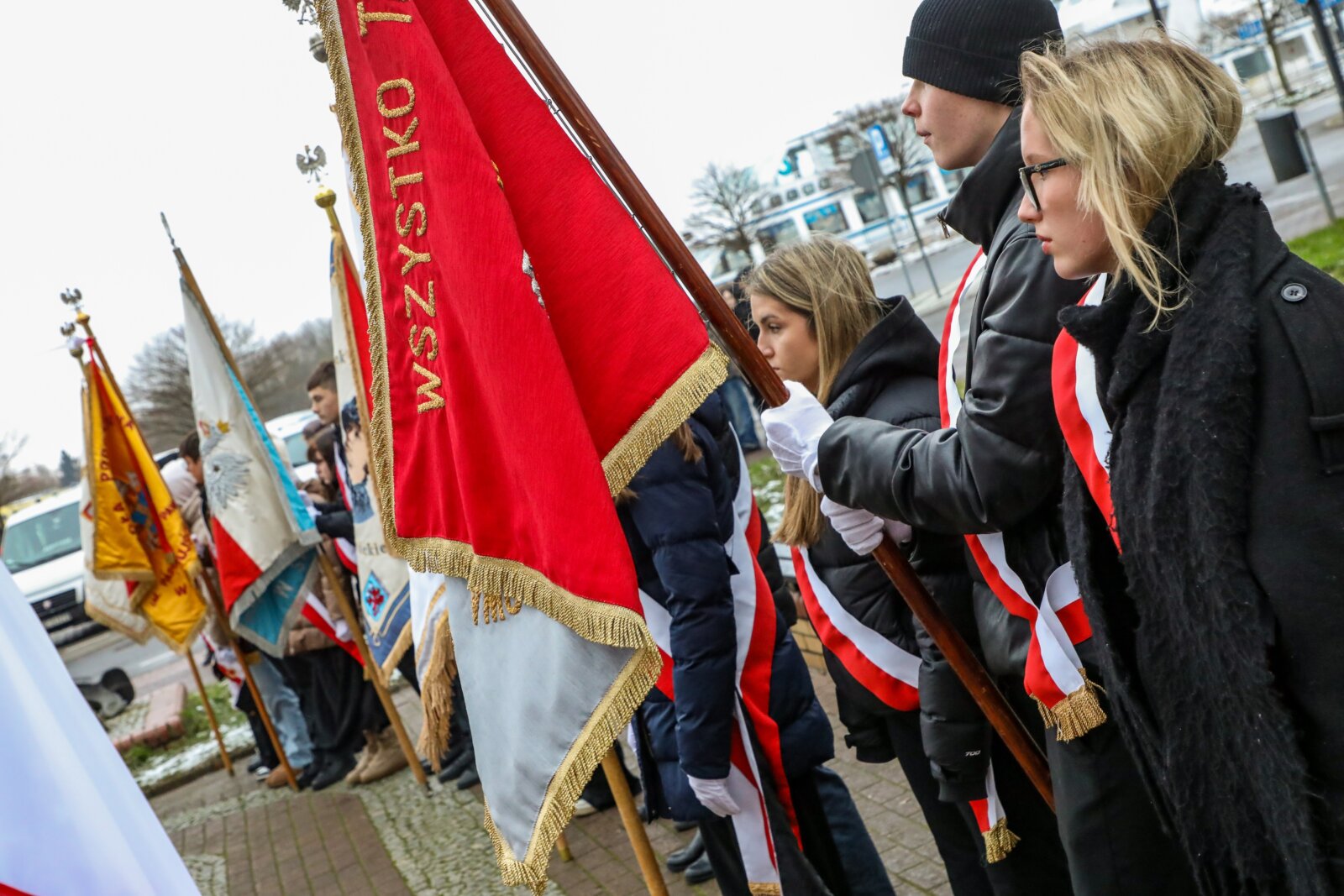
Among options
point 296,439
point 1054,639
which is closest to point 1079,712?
point 1054,639

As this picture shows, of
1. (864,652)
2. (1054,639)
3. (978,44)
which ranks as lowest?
(864,652)

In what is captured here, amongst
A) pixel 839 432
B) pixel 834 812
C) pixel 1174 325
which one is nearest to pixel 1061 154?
pixel 1174 325

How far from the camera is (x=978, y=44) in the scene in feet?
7.77

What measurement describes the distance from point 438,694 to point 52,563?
18.9 m

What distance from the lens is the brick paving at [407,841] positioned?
15.1ft

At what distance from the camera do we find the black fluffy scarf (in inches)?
61.9

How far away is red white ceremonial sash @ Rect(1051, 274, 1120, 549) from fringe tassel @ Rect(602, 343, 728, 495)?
2.41 ft

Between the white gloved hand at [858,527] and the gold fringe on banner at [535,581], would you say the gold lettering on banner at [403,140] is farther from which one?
the white gloved hand at [858,527]

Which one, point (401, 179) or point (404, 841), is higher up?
point (401, 179)

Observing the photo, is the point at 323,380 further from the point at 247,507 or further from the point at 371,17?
the point at 371,17

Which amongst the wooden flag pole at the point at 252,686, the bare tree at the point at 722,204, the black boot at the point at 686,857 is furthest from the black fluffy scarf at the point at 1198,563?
the bare tree at the point at 722,204

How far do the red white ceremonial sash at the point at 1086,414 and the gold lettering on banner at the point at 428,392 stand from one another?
1294 millimetres

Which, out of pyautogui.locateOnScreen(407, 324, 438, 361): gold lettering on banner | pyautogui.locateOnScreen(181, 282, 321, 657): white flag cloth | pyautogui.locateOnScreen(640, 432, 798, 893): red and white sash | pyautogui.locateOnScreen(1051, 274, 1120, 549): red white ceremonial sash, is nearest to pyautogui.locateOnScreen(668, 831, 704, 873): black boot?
pyautogui.locateOnScreen(640, 432, 798, 893): red and white sash

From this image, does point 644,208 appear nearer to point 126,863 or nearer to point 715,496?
point 715,496
